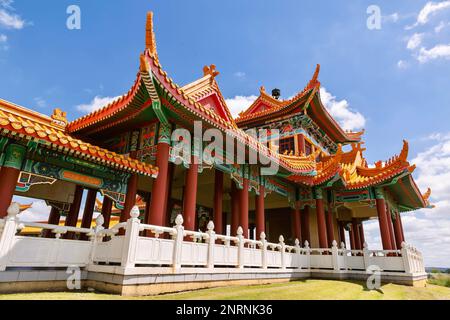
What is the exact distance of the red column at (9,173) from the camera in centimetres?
695

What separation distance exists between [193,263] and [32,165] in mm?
4732

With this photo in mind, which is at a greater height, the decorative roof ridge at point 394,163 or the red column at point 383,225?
the decorative roof ridge at point 394,163

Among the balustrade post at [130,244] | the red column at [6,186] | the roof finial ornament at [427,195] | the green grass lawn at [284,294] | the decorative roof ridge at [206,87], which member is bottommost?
the green grass lawn at [284,294]

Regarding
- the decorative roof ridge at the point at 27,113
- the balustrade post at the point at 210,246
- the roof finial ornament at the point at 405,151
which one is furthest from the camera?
the roof finial ornament at the point at 405,151

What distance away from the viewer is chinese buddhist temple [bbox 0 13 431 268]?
24.3 ft

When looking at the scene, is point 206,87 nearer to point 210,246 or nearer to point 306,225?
point 210,246

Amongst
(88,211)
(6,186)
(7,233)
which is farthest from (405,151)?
(6,186)

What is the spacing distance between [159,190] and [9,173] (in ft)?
11.7

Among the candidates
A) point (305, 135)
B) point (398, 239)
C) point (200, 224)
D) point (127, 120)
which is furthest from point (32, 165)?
point (398, 239)

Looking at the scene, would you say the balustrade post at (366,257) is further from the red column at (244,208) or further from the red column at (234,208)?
the red column at (234,208)

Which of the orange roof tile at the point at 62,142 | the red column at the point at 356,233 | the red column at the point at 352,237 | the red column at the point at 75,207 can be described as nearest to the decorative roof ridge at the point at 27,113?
the red column at the point at 75,207

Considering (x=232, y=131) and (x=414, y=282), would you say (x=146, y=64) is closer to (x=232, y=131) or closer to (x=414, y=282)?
(x=232, y=131)

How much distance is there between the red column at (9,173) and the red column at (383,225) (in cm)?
1484

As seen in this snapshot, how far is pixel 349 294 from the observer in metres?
8.77
